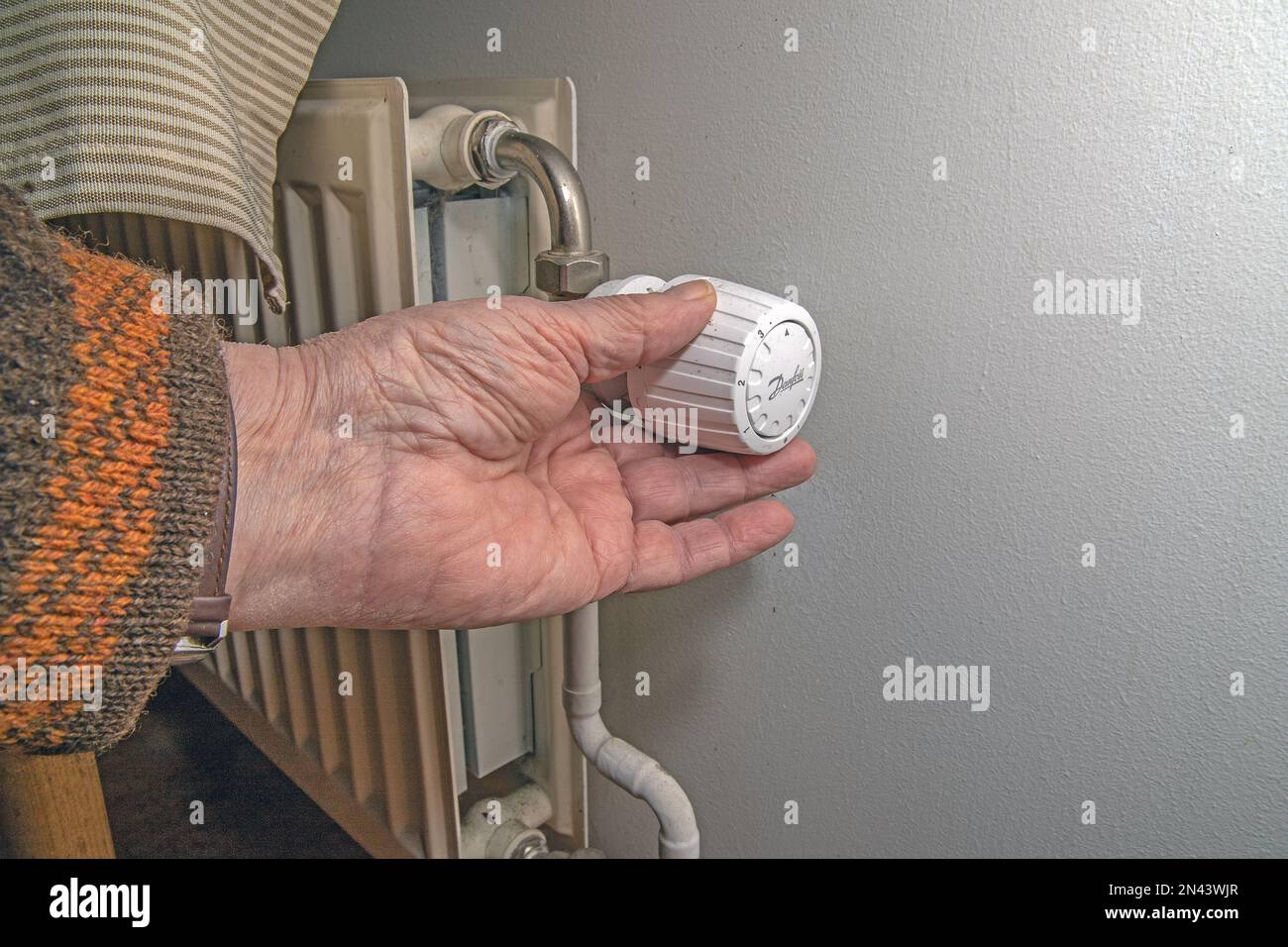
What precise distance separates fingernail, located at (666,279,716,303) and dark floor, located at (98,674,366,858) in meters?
0.86

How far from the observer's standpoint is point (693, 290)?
0.50 metres

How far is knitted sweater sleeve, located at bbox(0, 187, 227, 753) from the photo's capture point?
382 millimetres

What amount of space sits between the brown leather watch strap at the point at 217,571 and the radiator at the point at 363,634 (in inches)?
7.4

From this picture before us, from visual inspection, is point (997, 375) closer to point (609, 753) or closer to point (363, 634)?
point (609, 753)

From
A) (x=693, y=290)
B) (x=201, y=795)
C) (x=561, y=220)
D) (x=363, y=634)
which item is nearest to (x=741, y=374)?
(x=693, y=290)

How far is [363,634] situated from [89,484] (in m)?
0.41

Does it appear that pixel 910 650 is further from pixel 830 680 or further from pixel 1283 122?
pixel 1283 122

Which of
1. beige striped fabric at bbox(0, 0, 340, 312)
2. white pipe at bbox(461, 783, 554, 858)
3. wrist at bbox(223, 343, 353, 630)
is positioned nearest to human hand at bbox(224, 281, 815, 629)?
wrist at bbox(223, 343, 353, 630)

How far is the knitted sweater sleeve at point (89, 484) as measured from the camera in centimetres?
38

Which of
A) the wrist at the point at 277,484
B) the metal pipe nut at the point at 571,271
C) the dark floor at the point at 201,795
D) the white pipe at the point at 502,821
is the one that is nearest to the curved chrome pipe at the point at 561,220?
the metal pipe nut at the point at 571,271

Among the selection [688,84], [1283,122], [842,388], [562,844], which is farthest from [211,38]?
[562,844]

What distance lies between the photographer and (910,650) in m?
0.59

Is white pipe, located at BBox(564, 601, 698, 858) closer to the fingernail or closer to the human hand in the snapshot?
the human hand
